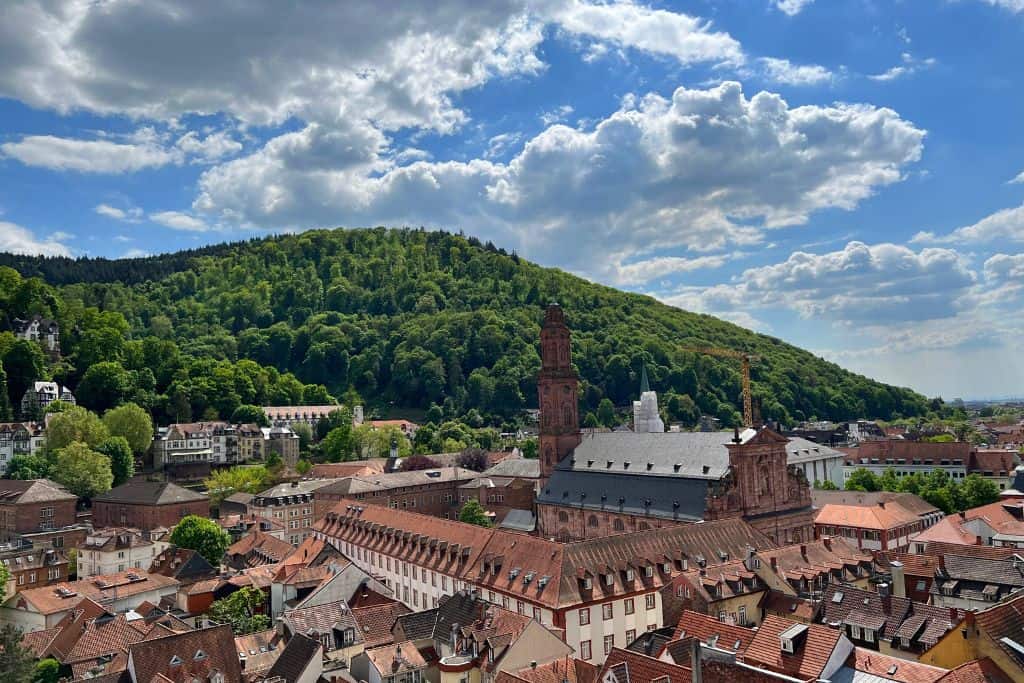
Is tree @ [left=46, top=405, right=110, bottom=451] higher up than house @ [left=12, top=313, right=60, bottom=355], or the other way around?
house @ [left=12, top=313, right=60, bottom=355]

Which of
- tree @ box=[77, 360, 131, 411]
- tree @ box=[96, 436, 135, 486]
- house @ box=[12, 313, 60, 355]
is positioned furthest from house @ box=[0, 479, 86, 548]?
house @ box=[12, 313, 60, 355]

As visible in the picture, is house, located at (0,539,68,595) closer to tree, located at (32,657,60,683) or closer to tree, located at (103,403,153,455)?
tree, located at (32,657,60,683)

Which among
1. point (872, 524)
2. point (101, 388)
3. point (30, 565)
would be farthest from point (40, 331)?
point (872, 524)

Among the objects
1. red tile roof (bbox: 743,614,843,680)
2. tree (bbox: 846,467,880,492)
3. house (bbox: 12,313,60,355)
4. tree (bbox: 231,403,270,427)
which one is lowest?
tree (bbox: 846,467,880,492)

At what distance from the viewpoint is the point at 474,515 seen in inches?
3292

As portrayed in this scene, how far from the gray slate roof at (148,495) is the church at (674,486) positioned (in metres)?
42.4

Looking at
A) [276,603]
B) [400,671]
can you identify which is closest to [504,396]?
[276,603]

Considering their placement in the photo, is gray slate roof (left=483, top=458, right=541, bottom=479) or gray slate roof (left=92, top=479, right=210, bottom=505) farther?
gray slate roof (left=483, top=458, right=541, bottom=479)

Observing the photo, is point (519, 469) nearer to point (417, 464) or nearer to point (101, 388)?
point (417, 464)

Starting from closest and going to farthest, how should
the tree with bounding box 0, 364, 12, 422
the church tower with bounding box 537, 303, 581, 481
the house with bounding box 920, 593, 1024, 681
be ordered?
the house with bounding box 920, 593, 1024, 681 → the church tower with bounding box 537, 303, 581, 481 → the tree with bounding box 0, 364, 12, 422

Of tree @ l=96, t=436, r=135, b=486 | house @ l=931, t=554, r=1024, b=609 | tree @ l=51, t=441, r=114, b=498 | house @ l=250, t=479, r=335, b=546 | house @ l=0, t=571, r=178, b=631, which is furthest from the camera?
tree @ l=96, t=436, r=135, b=486

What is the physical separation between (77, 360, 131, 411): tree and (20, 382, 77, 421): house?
292 centimetres

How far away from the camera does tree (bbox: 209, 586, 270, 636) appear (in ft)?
179

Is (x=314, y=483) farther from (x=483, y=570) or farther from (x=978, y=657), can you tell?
(x=978, y=657)
